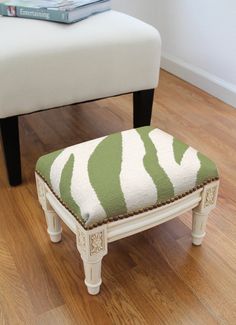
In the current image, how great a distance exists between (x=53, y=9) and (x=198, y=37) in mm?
Answer: 974

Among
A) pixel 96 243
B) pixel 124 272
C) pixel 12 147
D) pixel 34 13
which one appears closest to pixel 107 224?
pixel 96 243

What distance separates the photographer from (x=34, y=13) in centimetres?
131

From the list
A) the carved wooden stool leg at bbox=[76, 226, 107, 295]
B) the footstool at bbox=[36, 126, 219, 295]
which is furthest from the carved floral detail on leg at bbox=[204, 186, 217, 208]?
the carved wooden stool leg at bbox=[76, 226, 107, 295]

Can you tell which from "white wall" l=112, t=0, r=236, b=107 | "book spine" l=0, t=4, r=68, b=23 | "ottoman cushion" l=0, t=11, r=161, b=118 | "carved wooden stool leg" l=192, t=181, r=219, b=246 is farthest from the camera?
"white wall" l=112, t=0, r=236, b=107

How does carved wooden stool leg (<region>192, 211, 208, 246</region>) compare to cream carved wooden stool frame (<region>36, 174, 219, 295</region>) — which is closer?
cream carved wooden stool frame (<region>36, 174, 219, 295</region>)

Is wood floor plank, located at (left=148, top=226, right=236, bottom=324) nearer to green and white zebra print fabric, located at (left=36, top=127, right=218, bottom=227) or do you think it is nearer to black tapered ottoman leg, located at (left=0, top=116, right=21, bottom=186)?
green and white zebra print fabric, located at (left=36, top=127, right=218, bottom=227)

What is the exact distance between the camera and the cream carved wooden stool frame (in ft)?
2.81

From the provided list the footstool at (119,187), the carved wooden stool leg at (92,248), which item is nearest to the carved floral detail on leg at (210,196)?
the footstool at (119,187)

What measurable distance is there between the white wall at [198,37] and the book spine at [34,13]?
88 cm

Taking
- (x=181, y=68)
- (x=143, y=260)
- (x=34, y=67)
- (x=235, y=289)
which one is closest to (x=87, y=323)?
(x=143, y=260)

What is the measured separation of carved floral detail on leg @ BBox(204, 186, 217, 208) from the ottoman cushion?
54 cm

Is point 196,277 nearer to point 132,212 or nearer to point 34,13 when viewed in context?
point 132,212

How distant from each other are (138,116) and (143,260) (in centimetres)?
59

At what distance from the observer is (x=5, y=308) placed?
94 cm
